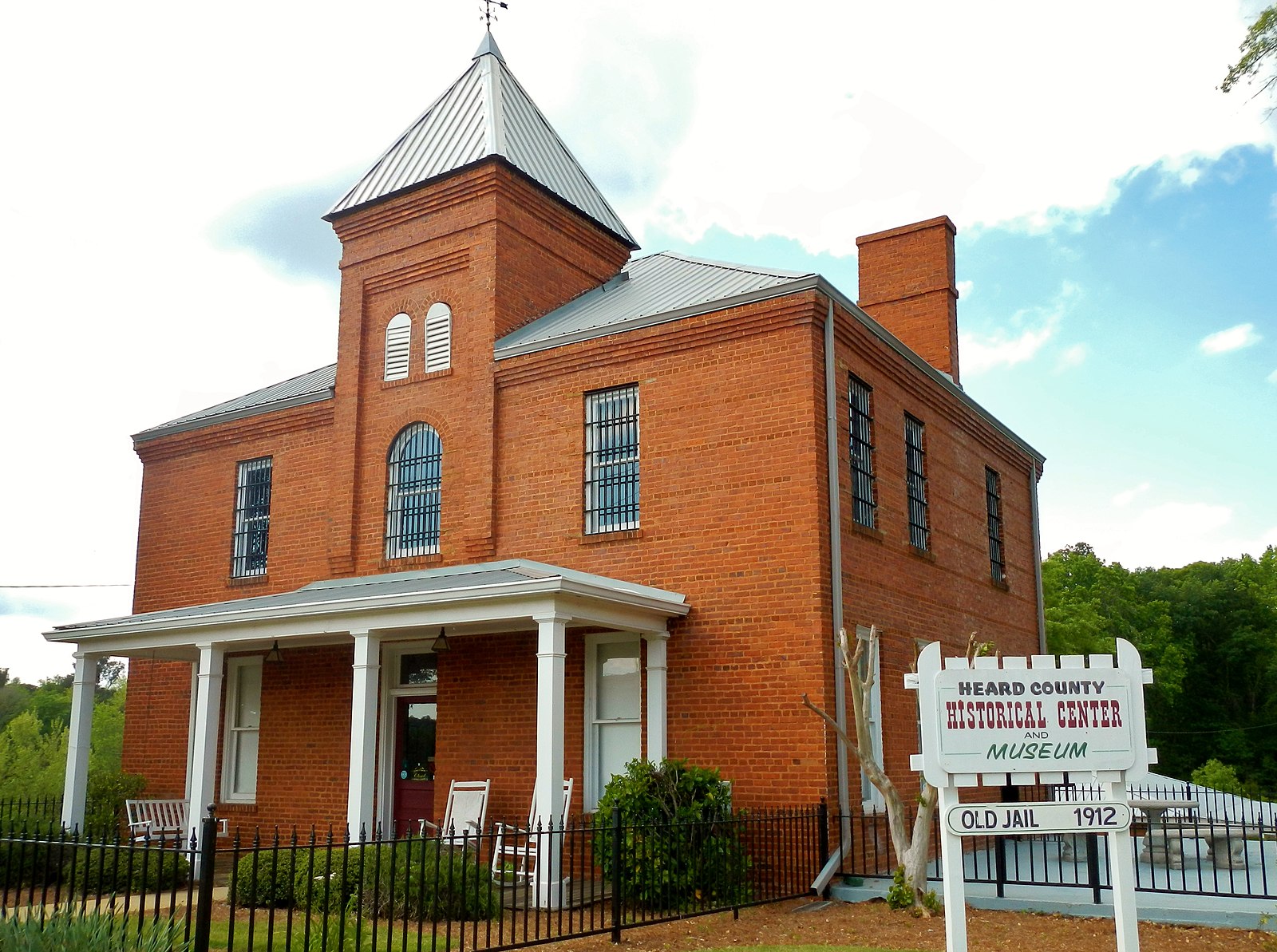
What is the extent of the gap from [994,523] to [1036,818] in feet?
44.0

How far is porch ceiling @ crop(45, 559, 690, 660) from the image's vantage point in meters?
→ 12.6

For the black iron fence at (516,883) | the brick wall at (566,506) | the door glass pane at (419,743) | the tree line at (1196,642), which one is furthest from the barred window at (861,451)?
the tree line at (1196,642)

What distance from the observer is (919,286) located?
21.0 metres

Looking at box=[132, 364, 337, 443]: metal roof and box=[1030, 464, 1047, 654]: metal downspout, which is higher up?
box=[132, 364, 337, 443]: metal roof

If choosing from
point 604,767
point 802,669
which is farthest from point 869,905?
point 604,767

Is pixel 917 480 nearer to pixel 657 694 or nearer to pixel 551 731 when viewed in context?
pixel 657 694

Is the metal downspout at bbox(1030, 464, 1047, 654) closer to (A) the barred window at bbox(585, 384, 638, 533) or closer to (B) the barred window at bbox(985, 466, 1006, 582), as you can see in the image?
(B) the barred window at bbox(985, 466, 1006, 582)

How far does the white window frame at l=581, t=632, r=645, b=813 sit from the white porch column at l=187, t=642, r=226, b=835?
4.70 m

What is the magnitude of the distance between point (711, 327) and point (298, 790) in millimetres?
8940

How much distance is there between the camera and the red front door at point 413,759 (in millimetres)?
16266

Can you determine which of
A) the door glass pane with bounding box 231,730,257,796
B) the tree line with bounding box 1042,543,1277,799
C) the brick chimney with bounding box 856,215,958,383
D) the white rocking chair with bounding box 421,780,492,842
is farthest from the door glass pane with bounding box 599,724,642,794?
the tree line with bounding box 1042,543,1277,799

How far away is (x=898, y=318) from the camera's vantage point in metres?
21.2

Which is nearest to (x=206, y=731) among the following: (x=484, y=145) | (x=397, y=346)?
(x=397, y=346)

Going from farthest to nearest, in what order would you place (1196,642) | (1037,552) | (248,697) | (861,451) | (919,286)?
(1196,642) → (1037,552) → (919,286) → (248,697) → (861,451)
